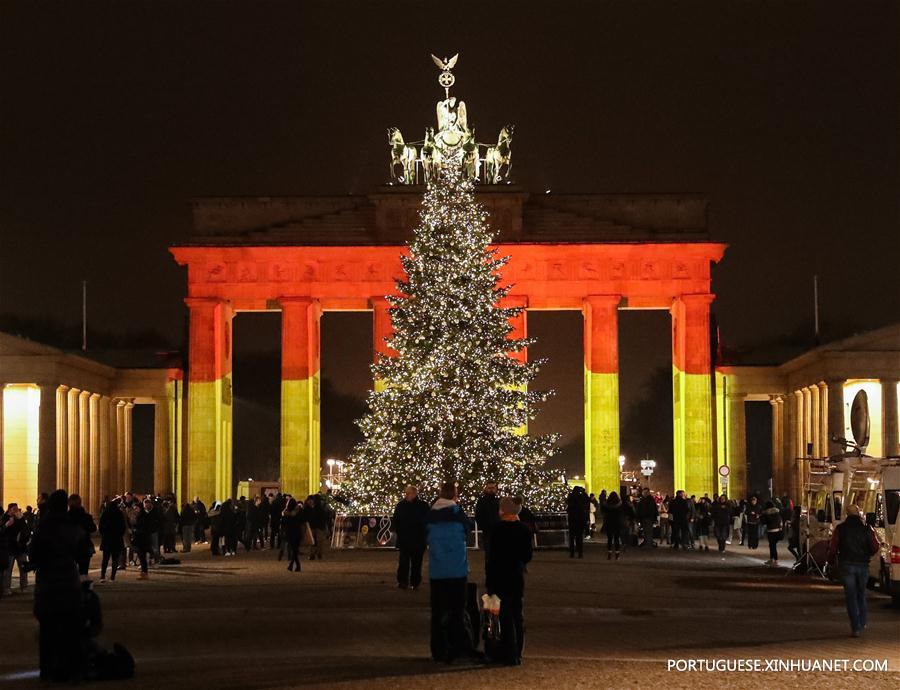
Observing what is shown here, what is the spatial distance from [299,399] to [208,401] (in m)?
4.06

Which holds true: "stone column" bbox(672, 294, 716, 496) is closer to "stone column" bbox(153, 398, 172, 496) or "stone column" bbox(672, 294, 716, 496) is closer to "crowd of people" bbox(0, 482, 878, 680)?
"stone column" bbox(153, 398, 172, 496)

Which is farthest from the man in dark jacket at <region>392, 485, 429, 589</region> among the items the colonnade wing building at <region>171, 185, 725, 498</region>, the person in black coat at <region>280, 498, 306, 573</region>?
the colonnade wing building at <region>171, 185, 725, 498</region>

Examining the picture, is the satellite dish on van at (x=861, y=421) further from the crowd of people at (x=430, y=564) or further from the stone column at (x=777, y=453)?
the stone column at (x=777, y=453)

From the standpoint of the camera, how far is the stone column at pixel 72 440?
227 ft

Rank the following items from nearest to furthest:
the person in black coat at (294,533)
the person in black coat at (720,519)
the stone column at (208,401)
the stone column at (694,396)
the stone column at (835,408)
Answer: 1. the person in black coat at (294,533)
2. the person in black coat at (720,519)
3. the stone column at (835,408)
4. the stone column at (694,396)
5. the stone column at (208,401)

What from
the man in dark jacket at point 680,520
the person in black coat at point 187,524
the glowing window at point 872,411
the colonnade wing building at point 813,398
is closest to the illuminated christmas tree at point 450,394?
the man in dark jacket at point 680,520

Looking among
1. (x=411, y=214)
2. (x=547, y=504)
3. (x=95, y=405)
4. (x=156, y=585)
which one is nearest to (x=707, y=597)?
(x=156, y=585)

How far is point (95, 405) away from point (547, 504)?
36.2 m

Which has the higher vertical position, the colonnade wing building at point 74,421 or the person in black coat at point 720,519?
the colonnade wing building at point 74,421

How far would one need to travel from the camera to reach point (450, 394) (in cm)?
4381

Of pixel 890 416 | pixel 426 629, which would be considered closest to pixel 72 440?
pixel 890 416

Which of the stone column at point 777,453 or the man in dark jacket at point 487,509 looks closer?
the man in dark jacket at point 487,509

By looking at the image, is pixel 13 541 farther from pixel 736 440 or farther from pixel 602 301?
pixel 736 440

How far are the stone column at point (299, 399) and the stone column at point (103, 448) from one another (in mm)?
9435
